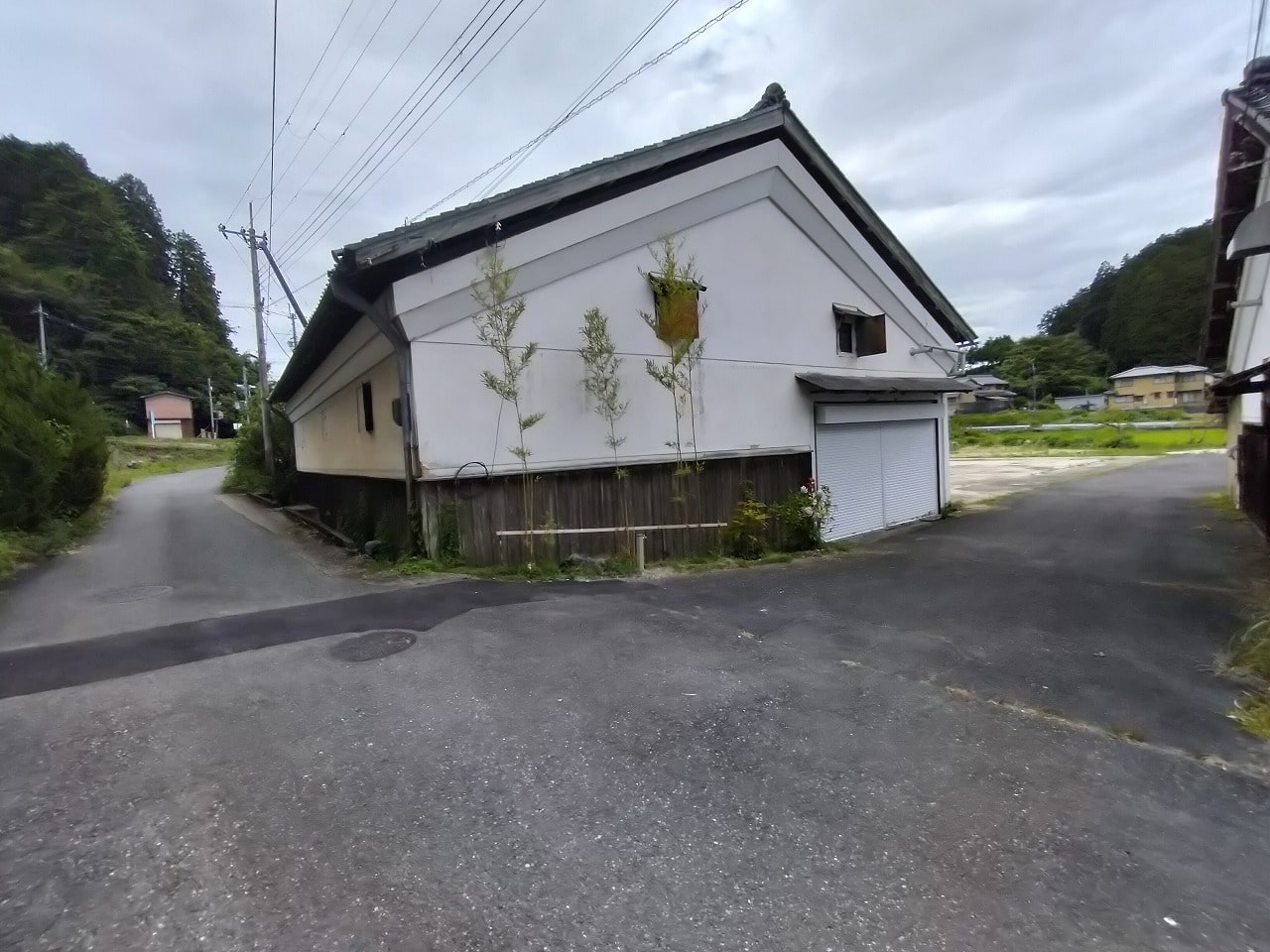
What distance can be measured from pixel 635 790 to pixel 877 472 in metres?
10.8

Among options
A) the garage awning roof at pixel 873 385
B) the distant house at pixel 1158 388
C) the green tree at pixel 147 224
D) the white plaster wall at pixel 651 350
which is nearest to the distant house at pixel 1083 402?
the distant house at pixel 1158 388

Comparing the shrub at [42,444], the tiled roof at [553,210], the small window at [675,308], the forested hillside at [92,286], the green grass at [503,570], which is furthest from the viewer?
the forested hillside at [92,286]

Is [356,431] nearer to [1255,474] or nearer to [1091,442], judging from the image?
[1255,474]

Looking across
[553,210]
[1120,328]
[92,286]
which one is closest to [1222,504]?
[553,210]

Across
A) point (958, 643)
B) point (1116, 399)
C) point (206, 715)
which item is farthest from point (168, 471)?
point (1116, 399)

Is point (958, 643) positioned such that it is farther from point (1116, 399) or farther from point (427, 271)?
point (1116, 399)

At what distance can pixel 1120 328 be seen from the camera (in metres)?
72.4

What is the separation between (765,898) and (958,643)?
373 cm

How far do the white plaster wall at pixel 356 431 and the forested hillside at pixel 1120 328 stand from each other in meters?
59.5

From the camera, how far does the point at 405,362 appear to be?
25.7 feet

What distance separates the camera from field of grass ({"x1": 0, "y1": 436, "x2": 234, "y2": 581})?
9596 millimetres

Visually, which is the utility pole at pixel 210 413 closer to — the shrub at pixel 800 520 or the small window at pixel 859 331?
the small window at pixel 859 331

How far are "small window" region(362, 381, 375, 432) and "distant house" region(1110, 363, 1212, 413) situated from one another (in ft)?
229

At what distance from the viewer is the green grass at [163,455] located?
3447 cm
